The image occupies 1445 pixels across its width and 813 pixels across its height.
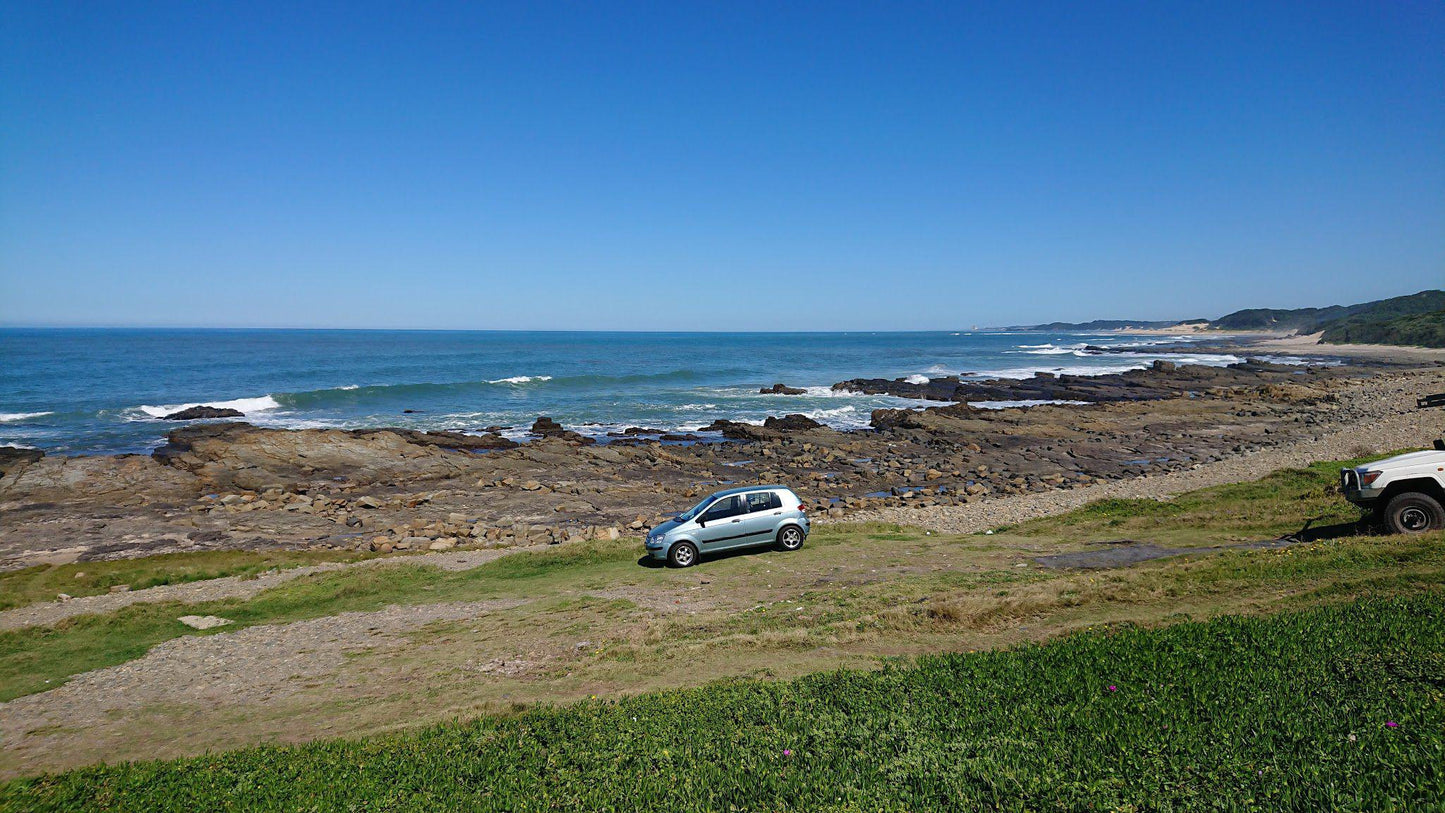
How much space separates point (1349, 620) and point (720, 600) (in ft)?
31.1

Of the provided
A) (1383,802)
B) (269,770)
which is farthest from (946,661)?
(269,770)

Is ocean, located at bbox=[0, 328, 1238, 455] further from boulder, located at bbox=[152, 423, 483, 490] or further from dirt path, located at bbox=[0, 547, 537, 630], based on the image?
dirt path, located at bbox=[0, 547, 537, 630]

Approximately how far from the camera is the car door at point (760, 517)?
17.8m

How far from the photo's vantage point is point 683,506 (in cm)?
2914

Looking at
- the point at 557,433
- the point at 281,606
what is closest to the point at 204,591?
the point at 281,606

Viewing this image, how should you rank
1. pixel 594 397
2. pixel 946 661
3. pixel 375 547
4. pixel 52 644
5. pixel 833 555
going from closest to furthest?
pixel 946 661 < pixel 52 644 < pixel 833 555 < pixel 375 547 < pixel 594 397

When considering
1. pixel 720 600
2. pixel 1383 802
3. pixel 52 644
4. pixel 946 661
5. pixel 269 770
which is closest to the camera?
pixel 1383 802

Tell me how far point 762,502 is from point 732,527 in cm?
105

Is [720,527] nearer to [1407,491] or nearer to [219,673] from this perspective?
[219,673]

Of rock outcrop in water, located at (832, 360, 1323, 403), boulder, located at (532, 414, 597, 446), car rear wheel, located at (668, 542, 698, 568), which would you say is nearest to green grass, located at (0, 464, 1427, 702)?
car rear wheel, located at (668, 542, 698, 568)

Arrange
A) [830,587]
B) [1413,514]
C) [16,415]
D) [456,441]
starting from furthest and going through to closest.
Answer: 1. [16,415]
2. [456,441]
3. [830,587]
4. [1413,514]

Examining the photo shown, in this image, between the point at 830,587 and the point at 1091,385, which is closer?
the point at 830,587

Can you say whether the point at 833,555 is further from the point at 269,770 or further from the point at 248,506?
the point at 248,506

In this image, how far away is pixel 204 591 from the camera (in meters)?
17.5
